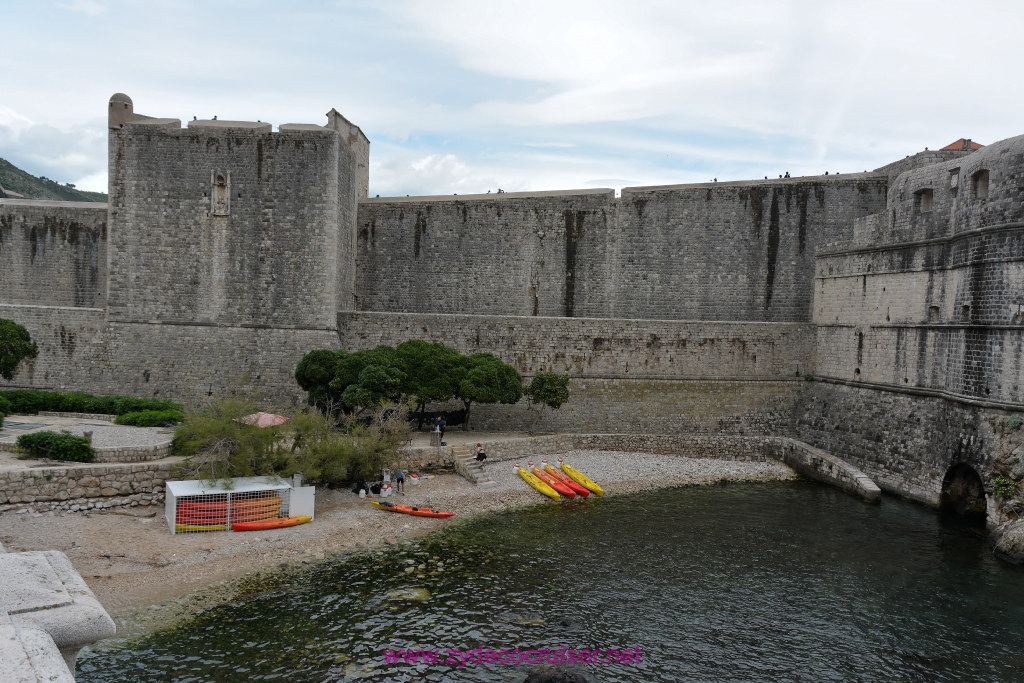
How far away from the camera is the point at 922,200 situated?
20.8 m

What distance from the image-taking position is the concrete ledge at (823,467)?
19.5 metres

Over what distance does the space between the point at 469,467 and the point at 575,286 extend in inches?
382

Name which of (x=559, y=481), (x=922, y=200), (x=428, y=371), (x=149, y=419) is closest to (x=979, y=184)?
(x=922, y=200)

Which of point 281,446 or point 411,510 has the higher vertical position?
point 281,446

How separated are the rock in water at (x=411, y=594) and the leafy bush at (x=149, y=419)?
1051cm

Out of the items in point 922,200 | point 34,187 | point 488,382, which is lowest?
point 488,382

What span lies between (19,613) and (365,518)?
1419 cm

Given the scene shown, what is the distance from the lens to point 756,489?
20.5 m

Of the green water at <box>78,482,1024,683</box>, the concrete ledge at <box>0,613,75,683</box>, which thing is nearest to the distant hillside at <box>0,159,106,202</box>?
the green water at <box>78,482,1024,683</box>

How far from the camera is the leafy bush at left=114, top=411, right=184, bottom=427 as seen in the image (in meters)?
19.9

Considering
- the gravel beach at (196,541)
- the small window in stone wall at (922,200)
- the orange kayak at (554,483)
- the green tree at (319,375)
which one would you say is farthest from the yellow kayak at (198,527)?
the small window in stone wall at (922,200)

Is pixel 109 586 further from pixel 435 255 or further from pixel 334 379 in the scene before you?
pixel 435 255

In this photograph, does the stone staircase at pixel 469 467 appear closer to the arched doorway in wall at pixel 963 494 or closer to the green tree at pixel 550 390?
the green tree at pixel 550 390

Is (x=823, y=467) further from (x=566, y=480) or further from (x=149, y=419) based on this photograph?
(x=149, y=419)
